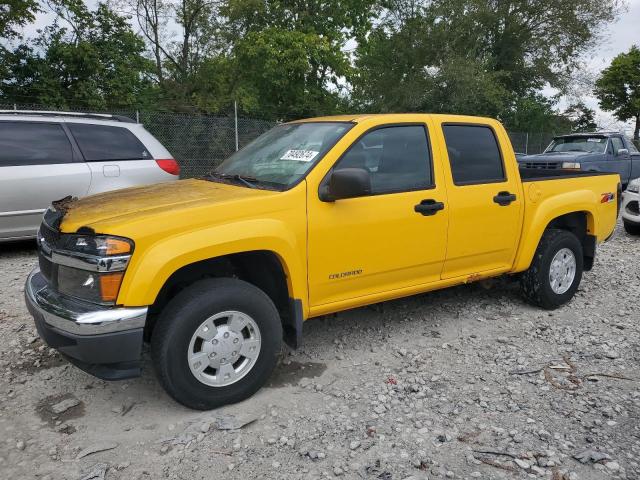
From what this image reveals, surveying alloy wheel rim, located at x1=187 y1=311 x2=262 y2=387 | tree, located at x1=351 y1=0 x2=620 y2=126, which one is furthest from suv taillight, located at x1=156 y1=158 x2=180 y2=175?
tree, located at x1=351 y1=0 x2=620 y2=126

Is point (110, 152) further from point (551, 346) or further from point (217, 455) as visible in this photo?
point (551, 346)

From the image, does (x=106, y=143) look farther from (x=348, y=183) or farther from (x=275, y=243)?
(x=348, y=183)

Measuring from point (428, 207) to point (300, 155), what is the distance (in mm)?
1027

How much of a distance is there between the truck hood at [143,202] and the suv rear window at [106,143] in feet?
11.1

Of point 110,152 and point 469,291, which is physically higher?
point 110,152

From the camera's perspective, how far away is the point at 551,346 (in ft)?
13.8

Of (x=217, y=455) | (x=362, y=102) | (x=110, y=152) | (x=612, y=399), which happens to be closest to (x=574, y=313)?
(x=612, y=399)

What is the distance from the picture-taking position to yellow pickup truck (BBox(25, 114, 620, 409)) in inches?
114

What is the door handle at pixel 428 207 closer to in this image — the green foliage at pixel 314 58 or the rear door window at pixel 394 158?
the rear door window at pixel 394 158

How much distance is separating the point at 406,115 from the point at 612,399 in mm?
2423

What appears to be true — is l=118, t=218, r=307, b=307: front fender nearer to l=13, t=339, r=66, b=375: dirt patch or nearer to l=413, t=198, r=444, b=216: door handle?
l=413, t=198, r=444, b=216: door handle

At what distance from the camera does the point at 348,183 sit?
330 cm

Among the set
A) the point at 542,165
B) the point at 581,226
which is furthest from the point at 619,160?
the point at 581,226

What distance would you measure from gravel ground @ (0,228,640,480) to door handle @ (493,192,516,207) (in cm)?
108
